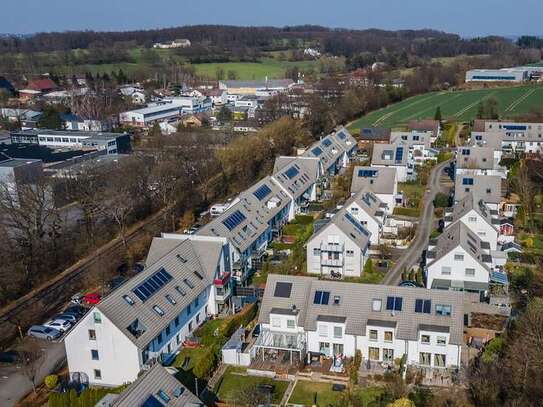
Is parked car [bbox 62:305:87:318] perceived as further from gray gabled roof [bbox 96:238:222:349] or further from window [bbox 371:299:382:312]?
window [bbox 371:299:382:312]

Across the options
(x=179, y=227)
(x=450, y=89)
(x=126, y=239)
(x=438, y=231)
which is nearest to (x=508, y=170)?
(x=438, y=231)

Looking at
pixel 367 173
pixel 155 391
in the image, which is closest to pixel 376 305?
pixel 155 391

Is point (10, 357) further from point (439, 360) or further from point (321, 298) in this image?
point (439, 360)

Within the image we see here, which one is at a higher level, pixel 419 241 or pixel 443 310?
pixel 443 310

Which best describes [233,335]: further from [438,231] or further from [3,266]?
[438,231]

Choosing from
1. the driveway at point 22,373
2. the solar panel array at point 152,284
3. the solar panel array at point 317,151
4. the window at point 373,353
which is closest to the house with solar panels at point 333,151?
the solar panel array at point 317,151

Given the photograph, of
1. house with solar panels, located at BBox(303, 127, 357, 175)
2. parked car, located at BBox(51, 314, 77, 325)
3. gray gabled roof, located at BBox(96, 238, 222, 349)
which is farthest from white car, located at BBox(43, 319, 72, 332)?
house with solar panels, located at BBox(303, 127, 357, 175)

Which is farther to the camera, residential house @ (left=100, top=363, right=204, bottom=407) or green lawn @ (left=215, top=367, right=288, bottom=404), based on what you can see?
green lawn @ (left=215, top=367, right=288, bottom=404)

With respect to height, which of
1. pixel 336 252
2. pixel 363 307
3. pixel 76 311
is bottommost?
pixel 76 311
